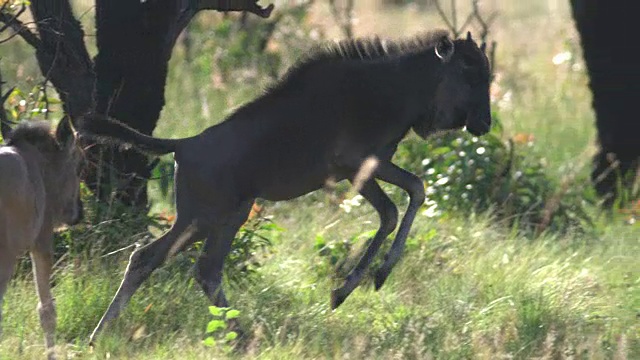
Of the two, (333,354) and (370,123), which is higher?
(370,123)

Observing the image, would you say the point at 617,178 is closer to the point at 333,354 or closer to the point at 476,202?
the point at 476,202

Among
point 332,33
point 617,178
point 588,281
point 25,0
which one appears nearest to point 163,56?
point 25,0

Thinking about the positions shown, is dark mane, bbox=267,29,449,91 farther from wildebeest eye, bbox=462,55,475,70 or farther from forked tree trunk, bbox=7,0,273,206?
forked tree trunk, bbox=7,0,273,206

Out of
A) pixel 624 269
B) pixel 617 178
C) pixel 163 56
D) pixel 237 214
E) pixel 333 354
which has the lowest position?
pixel 617 178

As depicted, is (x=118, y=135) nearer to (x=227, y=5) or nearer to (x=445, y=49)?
(x=227, y=5)

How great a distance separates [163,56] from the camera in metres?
7.96

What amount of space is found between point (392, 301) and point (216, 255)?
1148 mm

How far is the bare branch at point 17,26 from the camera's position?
727cm

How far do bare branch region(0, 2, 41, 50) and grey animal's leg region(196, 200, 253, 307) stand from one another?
5.25 feet

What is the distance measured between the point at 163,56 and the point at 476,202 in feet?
9.24

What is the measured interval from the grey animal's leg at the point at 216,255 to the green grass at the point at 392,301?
11cm

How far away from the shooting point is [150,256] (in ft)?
22.5

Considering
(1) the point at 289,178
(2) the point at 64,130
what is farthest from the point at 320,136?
(2) the point at 64,130

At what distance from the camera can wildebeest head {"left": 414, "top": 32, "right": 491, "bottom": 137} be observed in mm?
7453
